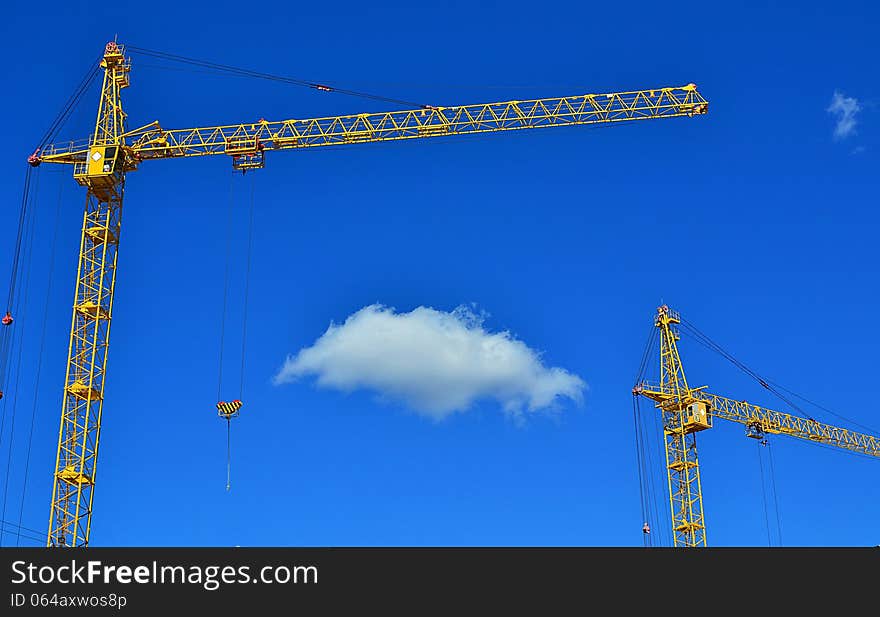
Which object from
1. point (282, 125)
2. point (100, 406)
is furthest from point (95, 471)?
point (282, 125)

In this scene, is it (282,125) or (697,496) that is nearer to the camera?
(282,125)

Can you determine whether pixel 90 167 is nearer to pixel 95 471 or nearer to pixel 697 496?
pixel 95 471

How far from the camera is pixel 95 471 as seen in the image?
7988 centimetres
